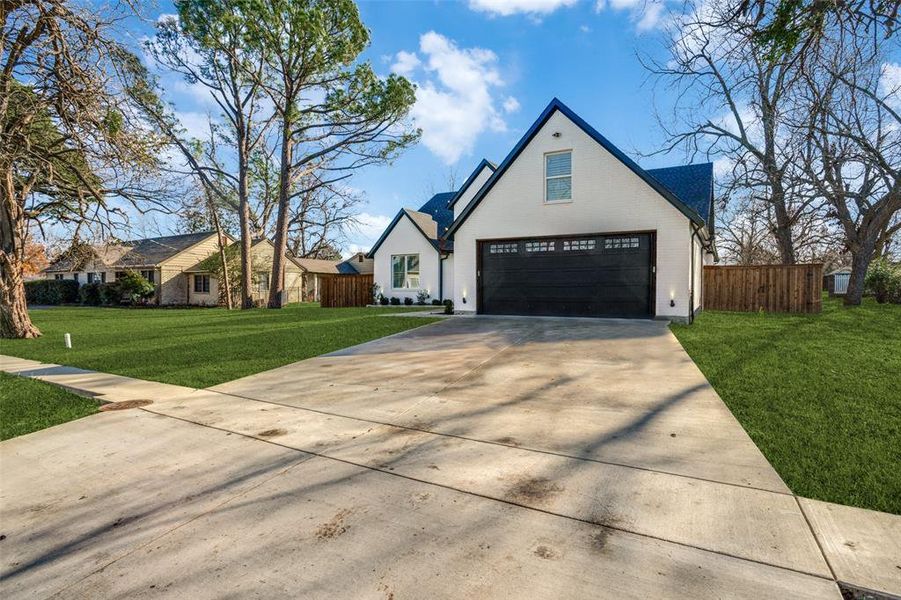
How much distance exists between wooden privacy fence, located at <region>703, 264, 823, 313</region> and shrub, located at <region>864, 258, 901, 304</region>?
746 centimetres

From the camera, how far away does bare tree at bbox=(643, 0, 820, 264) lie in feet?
17.3

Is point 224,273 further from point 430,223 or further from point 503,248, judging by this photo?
point 503,248

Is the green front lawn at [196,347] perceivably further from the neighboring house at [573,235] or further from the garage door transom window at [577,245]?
the garage door transom window at [577,245]

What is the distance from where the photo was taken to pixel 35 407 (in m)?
4.64

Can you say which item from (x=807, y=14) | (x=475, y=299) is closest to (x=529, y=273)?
(x=475, y=299)

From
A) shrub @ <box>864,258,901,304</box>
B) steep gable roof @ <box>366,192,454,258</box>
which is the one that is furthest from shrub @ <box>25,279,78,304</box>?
shrub @ <box>864,258,901,304</box>

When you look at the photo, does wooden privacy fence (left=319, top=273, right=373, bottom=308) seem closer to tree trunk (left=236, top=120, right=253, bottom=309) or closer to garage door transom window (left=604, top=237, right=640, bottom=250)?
tree trunk (left=236, top=120, right=253, bottom=309)

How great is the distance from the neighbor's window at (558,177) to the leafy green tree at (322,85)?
29.8 ft

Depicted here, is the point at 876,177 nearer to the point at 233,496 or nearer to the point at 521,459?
the point at 521,459

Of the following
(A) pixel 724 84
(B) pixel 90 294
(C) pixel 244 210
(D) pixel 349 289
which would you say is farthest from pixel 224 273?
(A) pixel 724 84

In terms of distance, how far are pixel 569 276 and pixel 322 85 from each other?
14.4 meters

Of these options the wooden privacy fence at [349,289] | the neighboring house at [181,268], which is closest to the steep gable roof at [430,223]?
the wooden privacy fence at [349,289]

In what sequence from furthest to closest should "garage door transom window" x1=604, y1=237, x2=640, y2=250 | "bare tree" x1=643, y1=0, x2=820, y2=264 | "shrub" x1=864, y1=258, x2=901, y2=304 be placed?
"shrub" x1=864, y1=258, x2=901, y2=304 < "garage door transom window" x1=604, y1=237, x2=640, y2=250 < "bare tree" x1=643, y1=0, x2=820, y2=264

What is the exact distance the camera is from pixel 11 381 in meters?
5.87
